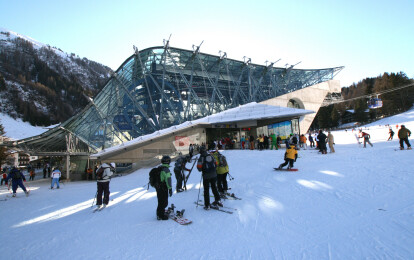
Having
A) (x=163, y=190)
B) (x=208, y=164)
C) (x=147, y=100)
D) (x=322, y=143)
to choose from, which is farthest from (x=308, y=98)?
(x=163, y=190)

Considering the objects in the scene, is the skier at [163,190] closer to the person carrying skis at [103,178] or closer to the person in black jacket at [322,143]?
the person carrying skis at [103,178]

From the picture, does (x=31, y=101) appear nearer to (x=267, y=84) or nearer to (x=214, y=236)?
(x=267, y=84)

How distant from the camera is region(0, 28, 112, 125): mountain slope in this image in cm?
8200

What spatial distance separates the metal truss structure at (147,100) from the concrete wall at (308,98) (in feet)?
13.3

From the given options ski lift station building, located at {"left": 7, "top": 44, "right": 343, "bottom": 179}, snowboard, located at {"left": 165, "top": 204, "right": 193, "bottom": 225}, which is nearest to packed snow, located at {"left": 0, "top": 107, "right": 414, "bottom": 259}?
snowboard, located at {"left": 165, "top": 204, "right": 193, "bottom": 225}

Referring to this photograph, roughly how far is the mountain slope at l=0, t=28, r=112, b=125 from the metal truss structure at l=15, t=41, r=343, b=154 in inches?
2064

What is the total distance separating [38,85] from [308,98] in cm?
11300

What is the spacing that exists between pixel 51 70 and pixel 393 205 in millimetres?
143277

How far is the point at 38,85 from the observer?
94125 mm

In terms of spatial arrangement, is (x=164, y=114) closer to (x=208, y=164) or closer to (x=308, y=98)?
(x=308, y=98)

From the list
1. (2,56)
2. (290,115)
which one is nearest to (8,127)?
(2,56)

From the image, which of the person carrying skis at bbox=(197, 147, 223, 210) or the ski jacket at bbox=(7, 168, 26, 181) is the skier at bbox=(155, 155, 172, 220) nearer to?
the person carrying skis at bbox=(197, 147, 223, 210)

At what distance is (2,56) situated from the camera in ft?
343

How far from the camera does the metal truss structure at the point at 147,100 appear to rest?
77.3ft
